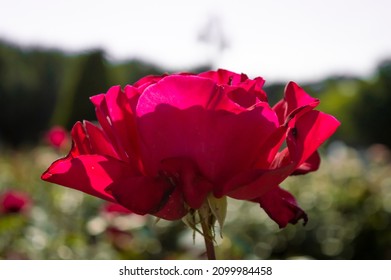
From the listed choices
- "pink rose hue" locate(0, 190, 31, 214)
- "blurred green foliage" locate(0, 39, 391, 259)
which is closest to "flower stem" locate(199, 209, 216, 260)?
"blurred green foliage" locate(0, 39, 391, 259)

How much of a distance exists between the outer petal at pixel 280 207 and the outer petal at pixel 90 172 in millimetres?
Answer: 82

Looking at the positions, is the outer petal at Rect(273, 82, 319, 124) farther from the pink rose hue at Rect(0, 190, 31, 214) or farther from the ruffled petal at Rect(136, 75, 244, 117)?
the pink rose hue at Rect(0, 190, 31, 214)

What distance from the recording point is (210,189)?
36cm

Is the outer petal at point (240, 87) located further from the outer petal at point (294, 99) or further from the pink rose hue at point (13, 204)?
the pink rose hue at point (13, 204)

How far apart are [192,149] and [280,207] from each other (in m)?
0.07

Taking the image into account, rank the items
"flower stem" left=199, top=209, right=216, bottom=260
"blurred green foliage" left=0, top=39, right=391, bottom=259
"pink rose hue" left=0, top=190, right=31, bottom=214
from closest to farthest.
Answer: "flower stem" left=199, top=209, right=216, bottom=260 < "blurred green foliage" left=0, top=39, right=391, bottom=259 < "pink rose hue" left=0, top=190, right=31, bottom=214

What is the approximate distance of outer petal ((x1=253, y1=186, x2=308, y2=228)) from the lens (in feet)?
1.19

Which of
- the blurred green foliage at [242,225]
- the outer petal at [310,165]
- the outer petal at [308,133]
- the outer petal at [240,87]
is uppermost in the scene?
the outer petal at [240,87]

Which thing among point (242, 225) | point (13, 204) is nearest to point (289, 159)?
point (13, 204)

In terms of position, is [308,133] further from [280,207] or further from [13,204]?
[13,204]

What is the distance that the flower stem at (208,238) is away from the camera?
0.33 metres

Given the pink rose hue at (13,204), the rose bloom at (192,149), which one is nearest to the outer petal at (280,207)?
the rose bloom at (192,149)

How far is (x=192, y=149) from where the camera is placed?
1.15 ft
